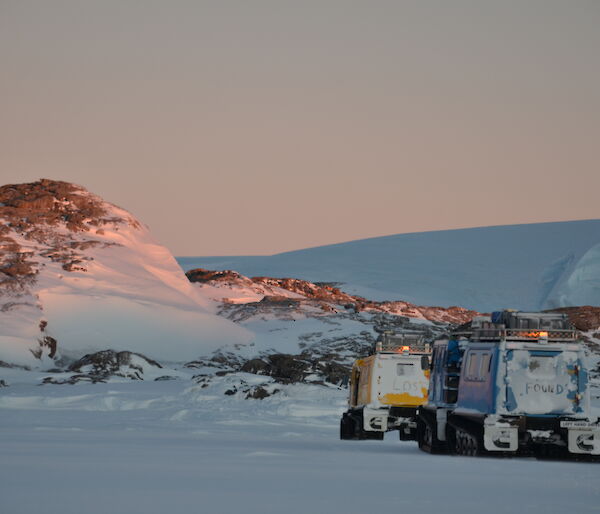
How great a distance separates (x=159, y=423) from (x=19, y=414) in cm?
613

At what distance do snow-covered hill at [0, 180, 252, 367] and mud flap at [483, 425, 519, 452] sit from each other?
47392 mm

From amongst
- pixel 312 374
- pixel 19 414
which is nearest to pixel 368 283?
pixel 312 374

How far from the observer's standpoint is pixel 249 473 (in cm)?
1655

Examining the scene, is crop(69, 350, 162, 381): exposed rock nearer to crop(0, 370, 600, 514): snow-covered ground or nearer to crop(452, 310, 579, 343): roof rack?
crop(0, 370, 600, 514): snow-covered ground

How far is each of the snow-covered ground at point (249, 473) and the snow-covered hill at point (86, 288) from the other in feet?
119

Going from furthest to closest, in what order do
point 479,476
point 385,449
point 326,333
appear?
point 326,333, point 385,449, point 479,476

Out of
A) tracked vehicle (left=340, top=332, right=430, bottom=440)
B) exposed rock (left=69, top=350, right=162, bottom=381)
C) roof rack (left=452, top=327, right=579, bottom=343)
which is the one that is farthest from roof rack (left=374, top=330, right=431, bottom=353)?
exposed rock (left=69, top=350, right=162, bottom=381)

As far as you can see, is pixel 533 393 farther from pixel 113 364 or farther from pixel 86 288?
pixel 86 288

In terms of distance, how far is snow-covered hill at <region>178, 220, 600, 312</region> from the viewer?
121 m

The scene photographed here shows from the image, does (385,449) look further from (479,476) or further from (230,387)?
(230,387)

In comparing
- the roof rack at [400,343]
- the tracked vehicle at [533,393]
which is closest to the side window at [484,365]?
the tracked vehicle at [533,393]

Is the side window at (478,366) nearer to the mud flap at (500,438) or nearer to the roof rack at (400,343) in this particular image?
the mud flap at (500,438)

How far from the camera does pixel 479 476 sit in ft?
55.5

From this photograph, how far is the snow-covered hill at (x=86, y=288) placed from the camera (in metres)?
71.5
